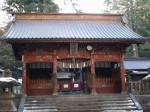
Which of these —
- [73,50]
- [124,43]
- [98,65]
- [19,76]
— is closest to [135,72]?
[98,65]

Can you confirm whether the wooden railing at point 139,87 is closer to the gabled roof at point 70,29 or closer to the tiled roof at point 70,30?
the gabled roof at point 70,29

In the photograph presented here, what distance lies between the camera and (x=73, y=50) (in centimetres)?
1845

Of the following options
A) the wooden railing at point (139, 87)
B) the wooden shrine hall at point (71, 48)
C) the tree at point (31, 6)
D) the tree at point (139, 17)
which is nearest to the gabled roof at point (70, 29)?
the wooden shrine hall at point (71, 48)

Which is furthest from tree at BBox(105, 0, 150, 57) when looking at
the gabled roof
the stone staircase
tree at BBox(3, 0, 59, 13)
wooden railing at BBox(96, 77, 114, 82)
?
the stone staircase

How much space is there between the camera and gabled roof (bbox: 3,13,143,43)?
1762cm

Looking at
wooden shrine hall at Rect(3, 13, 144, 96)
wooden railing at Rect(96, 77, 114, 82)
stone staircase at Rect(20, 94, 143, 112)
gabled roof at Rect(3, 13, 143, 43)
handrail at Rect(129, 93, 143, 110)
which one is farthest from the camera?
wooden railing at Rect(96, 77, 114, 82)

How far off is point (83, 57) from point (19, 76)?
1458cm

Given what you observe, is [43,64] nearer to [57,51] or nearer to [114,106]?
[57,51]

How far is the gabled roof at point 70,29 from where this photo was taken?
17.6m

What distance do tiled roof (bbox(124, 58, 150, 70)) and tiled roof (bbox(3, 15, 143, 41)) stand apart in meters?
6.89

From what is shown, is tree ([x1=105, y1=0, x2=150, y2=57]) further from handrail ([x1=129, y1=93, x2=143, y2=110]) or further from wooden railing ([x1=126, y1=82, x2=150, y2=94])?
handrail ([x1=129, y1=93, x2=143, y2=110])

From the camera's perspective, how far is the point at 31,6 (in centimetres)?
3344

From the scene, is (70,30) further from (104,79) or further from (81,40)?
(104,79)

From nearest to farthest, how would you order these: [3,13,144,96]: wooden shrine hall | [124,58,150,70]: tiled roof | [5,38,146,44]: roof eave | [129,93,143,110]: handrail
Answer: [129,93,143,110]: handrail → [5,38,146,44]: roof eave → [3,13,144,96]: wooden shrine hall → [124,58,150,70]: tiled roof
